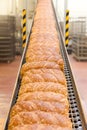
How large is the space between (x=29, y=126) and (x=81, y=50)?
319 inches

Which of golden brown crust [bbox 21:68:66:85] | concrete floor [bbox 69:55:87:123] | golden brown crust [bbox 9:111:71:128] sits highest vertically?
golden brown crust [bbox 21:68:66:85]

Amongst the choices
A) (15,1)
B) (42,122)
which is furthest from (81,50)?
(42,122)

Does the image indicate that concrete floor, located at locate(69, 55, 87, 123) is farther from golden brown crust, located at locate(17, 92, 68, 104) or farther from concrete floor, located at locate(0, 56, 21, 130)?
golden brown crust, located at locate(17, 92, 68, 104)

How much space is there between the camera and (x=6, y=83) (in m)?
6.82

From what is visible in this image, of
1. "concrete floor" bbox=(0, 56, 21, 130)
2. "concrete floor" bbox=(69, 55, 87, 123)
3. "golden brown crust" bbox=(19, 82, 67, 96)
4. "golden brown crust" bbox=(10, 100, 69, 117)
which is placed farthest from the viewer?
"concrete floor" bbox=(69, 55, 87, 123)

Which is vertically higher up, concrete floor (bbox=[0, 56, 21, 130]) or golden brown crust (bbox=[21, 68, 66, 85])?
golden brown crust (bbox=[21, 68, 66, 85])

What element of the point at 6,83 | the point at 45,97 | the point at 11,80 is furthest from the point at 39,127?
the point at 11,80

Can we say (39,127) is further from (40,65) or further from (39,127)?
(40,65)

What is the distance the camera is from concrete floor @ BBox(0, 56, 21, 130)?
5157 millimetres

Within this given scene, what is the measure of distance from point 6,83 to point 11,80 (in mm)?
276

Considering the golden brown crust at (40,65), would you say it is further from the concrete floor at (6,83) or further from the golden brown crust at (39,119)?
the concrete floor at (6,83)

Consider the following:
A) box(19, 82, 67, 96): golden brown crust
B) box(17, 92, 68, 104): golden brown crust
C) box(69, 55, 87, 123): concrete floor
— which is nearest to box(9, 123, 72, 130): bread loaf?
box(17, 92, 68, 104): golden brown crust

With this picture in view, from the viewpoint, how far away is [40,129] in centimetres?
171

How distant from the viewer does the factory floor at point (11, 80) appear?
5402 millimetres
